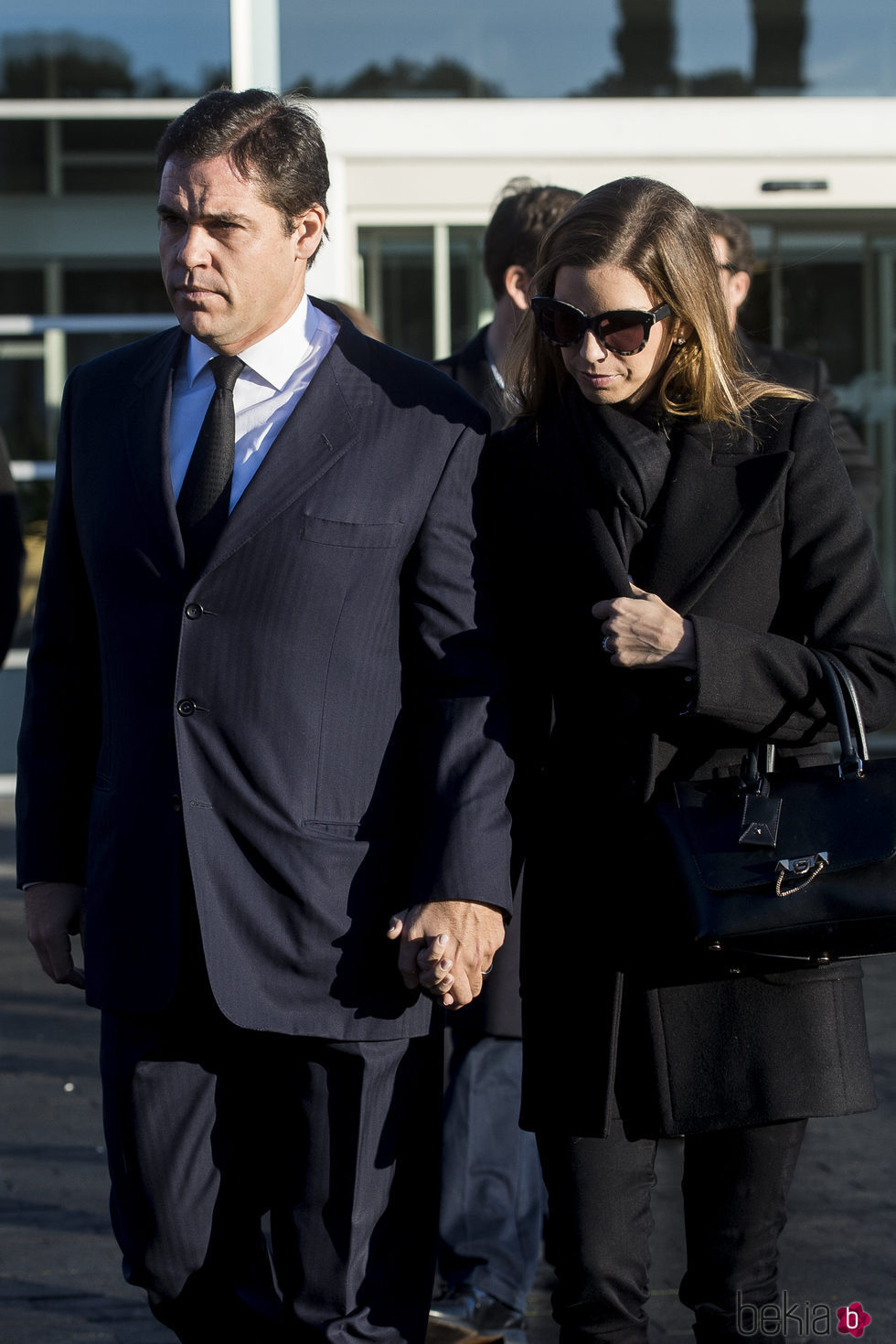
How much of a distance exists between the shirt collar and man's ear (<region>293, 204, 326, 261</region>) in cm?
8

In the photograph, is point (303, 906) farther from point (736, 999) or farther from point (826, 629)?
point (826, 629)

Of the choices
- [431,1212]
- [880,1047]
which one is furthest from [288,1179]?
[880,1047]

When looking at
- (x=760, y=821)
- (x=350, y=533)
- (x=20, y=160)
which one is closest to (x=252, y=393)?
(x=350, y=533)

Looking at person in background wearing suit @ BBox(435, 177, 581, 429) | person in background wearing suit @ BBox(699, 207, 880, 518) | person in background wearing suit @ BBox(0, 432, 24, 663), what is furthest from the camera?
person in background wearing suit @ BBox(699, 207, 880, 518)

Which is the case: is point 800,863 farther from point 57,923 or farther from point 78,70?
point 78,70

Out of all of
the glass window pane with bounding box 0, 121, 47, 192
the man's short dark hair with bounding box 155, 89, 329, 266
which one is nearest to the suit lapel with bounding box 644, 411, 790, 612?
the man's short dark hair with bounding box 155, 89, 329, 266

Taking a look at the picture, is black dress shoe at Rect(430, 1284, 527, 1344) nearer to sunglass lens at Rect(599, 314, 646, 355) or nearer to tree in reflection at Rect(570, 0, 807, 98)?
sunglass lens at Rect(599, 314, 646, 355)

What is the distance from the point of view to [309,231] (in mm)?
2621

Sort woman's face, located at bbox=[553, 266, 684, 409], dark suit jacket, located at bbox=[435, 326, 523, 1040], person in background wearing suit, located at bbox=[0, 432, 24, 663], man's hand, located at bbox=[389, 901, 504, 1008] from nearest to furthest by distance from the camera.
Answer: man's hand, located at bbox=[389, 901, 504, 1008], woman's face, located at bbox=[553, 266, 684, 409], dark suit jacket, located at bbox=[435, 326, 523, 1040], person in background wearing suit, located at bbox=[0, 432, 24, 663]

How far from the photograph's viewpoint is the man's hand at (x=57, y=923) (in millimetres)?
2686

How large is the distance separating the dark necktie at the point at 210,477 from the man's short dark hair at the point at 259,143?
27cm

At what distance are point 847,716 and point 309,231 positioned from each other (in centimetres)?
112

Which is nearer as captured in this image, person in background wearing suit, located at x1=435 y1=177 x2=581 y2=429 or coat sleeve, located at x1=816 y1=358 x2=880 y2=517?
person in background wearing suit, located at x1=435 y1=177 x2=581 y2=429

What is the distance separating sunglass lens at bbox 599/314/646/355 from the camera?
2498mm
